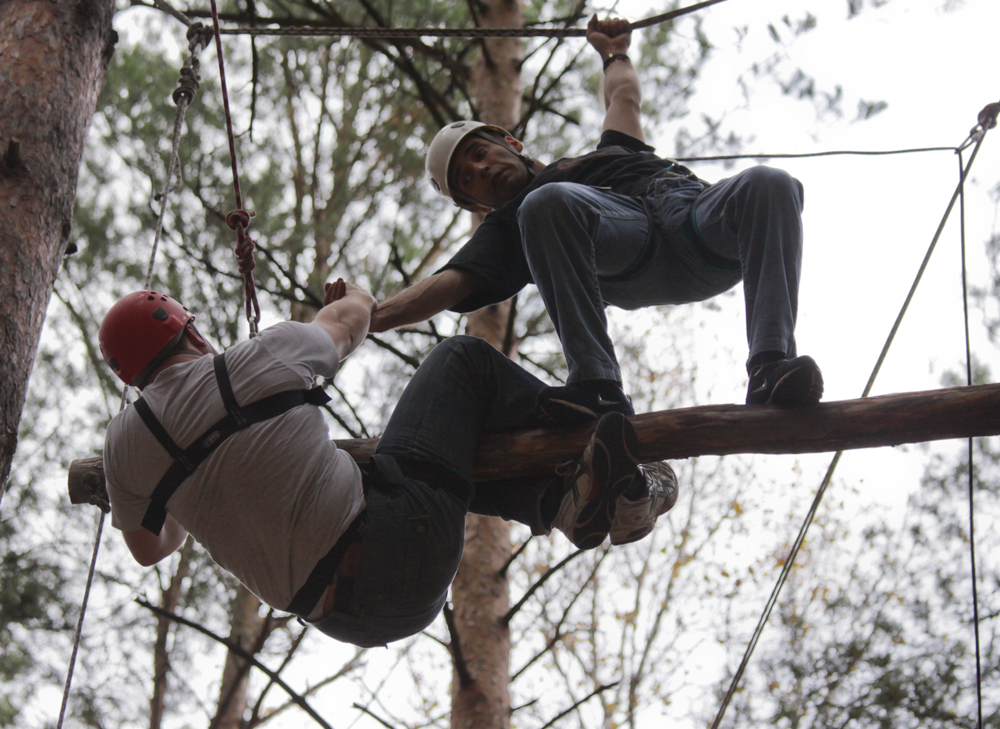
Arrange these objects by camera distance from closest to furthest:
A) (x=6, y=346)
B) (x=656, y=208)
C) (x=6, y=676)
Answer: (x=6, y=346), (x=656, y=208), (x=6, y=676)

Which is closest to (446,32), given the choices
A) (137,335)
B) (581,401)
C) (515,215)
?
(515,215)

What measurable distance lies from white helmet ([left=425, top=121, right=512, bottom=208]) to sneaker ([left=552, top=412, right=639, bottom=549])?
4.23ft

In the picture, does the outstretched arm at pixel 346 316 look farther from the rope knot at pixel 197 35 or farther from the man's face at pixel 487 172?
the rope knot at pixel 197 35

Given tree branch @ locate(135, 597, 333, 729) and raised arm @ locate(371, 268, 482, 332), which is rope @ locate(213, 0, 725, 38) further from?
tree branch @ locate(135, 597, 333, 729)

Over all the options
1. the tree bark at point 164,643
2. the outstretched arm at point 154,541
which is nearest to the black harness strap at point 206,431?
the outstretched arm at point 154,541

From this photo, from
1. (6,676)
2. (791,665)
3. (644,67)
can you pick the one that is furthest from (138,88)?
(791,665)

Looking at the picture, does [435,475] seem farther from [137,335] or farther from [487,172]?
[487,172]

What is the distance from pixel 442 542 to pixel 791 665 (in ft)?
28.5

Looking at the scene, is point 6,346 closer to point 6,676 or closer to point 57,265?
point 57,265

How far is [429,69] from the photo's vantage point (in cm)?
673

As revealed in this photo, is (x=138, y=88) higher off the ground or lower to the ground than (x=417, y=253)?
higher

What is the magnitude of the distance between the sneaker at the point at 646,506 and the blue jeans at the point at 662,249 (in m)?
0.28

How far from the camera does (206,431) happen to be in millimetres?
1849

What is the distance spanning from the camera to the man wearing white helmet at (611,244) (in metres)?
2.26
